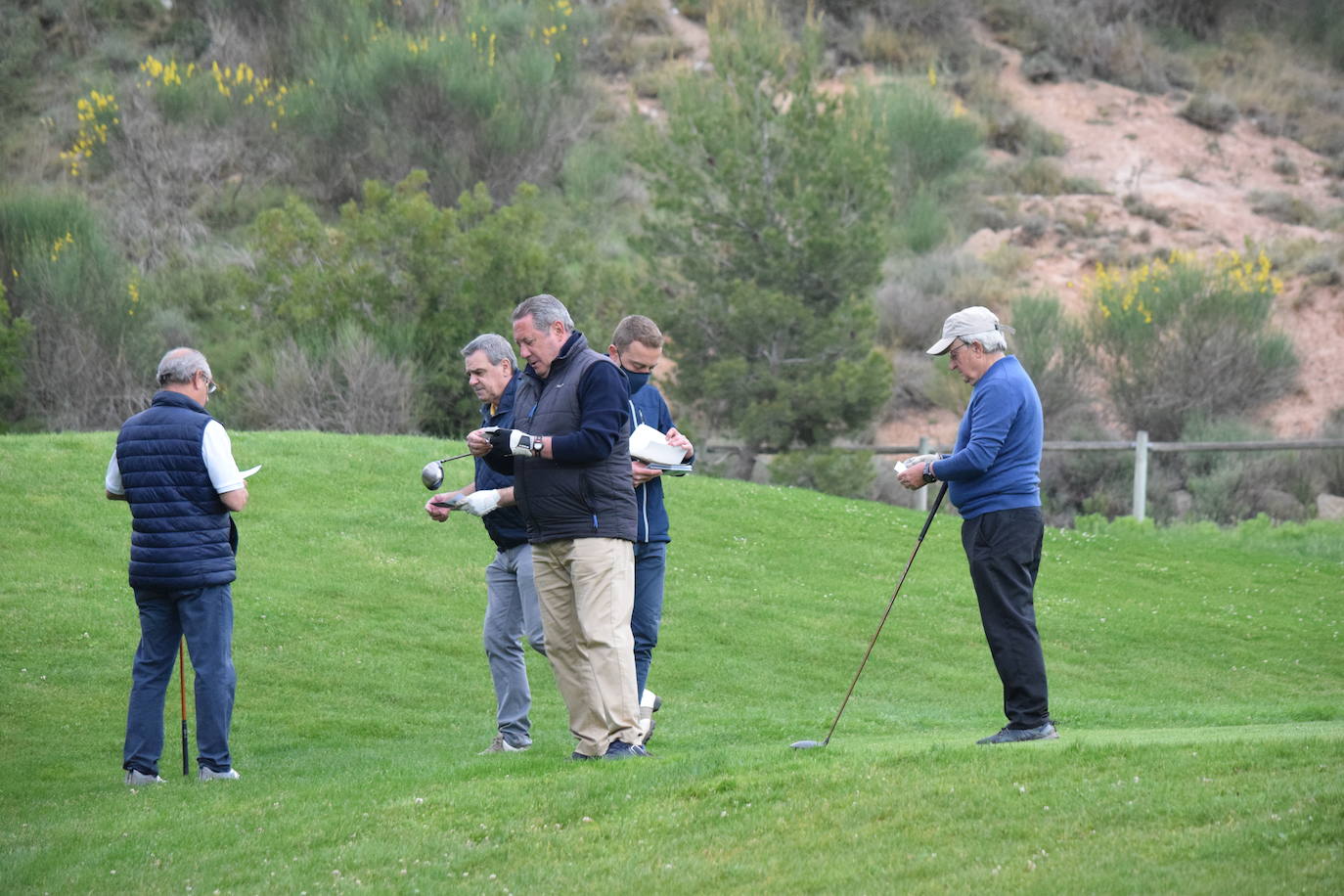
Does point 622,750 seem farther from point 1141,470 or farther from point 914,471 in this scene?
point 1141,470

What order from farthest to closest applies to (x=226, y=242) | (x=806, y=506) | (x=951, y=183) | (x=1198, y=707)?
(x=951, y=183), (x=226, y=242), (x=806, y=506), (x=1198, y=707)

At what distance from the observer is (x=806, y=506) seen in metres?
18.9

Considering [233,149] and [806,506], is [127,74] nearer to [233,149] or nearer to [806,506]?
[233,149]

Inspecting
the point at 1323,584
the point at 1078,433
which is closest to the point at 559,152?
the point at 1078,433

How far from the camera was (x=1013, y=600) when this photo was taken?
7.18m

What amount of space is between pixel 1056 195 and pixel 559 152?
43.9ft

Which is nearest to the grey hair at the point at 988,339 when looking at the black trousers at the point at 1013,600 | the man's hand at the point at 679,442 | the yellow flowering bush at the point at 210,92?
the black trousers at the point at 1013,600

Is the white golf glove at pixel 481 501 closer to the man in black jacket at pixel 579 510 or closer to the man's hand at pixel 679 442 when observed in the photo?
the man in black jacket at pixel 579 510

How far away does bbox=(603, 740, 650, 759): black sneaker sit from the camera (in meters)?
7.20

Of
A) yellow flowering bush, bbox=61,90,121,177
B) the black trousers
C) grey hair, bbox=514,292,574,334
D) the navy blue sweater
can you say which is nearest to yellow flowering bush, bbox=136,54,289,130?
yellow flowering bush, bbox=61,90,121,177

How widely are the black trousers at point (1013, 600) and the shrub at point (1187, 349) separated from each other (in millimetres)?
22737

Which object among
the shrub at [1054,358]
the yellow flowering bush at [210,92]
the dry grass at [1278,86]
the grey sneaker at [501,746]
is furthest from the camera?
the dry grass at [1278,86]

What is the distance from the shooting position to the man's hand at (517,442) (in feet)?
22.3

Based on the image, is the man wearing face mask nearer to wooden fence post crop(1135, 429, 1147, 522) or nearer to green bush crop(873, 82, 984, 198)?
wooden fence post crop(1135, 429, 1147, 522)
